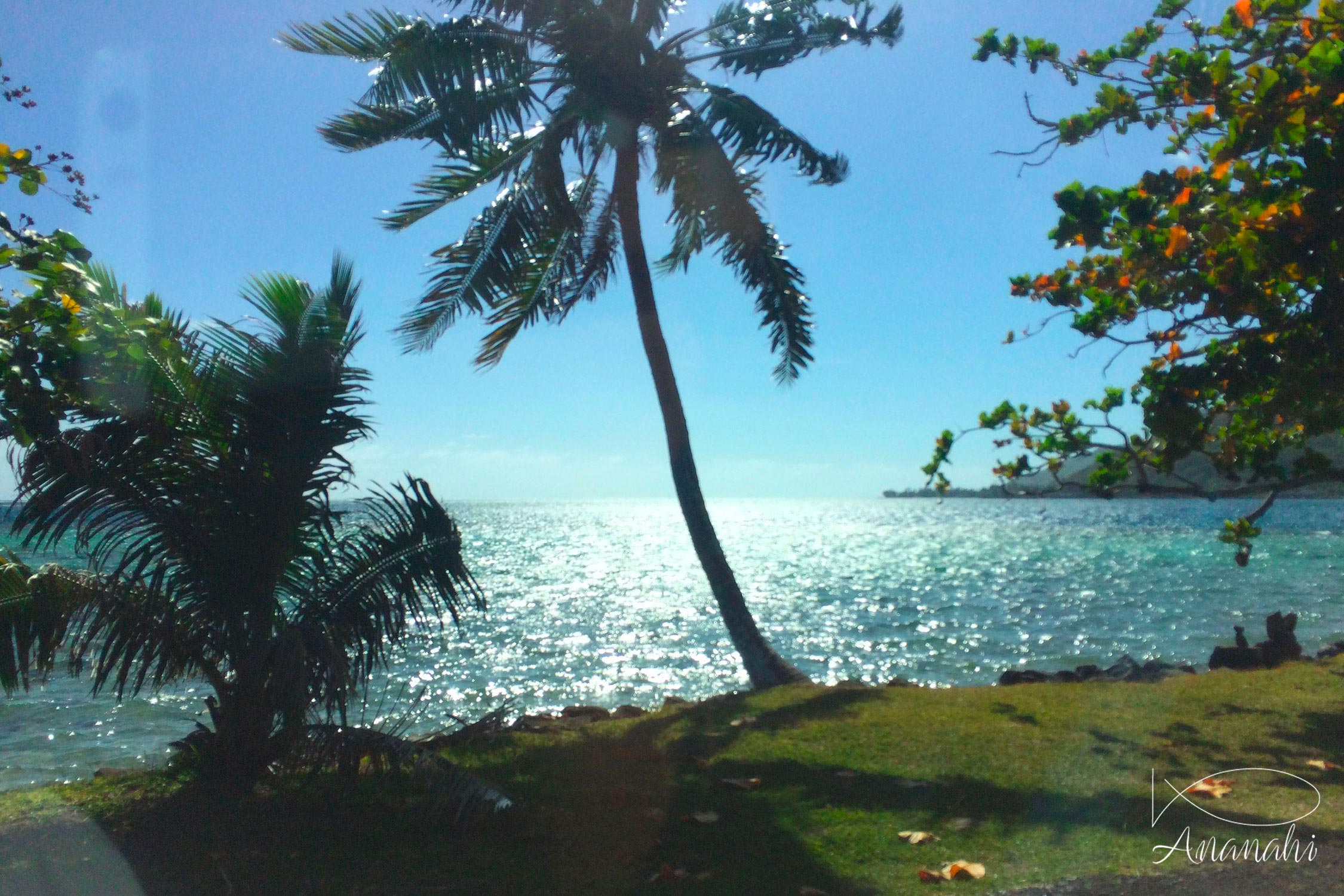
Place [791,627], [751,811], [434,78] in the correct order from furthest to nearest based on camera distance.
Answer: [791,627]
[434,78]
[751,811]

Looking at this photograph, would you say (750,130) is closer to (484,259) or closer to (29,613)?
(484,259)

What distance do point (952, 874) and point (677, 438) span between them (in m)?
6.47

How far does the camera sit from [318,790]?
5.88 meters

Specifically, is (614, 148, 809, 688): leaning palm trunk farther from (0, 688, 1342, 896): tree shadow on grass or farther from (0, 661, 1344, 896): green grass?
(0, 688, 1342, 896): tree shadow on grass

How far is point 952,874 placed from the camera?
4.47 metres

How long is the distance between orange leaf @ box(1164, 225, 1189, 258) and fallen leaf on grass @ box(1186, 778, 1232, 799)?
134 inches

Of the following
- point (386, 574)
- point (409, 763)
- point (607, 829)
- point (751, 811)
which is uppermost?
point (386, 574)

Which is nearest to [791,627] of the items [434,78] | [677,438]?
[677,438]

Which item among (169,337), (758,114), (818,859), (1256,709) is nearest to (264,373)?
(169,337)

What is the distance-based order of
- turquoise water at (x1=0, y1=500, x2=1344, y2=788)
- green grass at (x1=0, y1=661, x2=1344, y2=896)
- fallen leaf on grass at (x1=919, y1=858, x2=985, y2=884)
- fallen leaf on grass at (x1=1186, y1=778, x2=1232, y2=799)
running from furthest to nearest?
turquoise water at (x1=0, y1=500, x2=1344, y2=788) → fallen leaf on grass at (x1=1186, y1=778, x2=1232, y2=799) → green grass at (x1=0, y1=661, x2=1344, y2=896) → fallen leaf on grass at (x1=919, y1=858, x2=985, y2=884)

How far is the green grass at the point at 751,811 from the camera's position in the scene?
4.59 m

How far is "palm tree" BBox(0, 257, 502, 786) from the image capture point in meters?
5.72

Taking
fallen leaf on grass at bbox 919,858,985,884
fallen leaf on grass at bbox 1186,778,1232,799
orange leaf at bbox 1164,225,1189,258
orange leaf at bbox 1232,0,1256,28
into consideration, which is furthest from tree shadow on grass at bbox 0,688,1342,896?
orange leaf at bbox 1232,0,1256,28

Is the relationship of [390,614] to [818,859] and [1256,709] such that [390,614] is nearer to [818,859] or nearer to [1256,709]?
[818,859]
